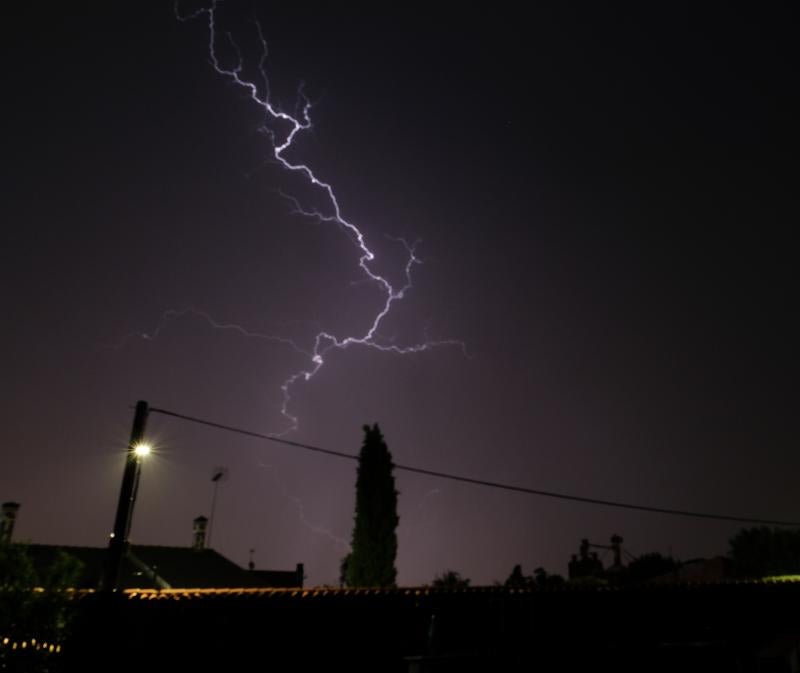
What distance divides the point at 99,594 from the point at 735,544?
34619mm

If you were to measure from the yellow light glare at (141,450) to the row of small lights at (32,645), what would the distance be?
2.81m

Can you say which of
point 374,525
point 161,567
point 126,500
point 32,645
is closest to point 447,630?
point 126,500

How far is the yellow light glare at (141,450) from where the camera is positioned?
10327 millimetres

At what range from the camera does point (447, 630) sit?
10977 mm

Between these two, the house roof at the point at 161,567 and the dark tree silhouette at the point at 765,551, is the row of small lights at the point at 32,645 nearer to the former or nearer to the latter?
the house roof at the point at 161,567

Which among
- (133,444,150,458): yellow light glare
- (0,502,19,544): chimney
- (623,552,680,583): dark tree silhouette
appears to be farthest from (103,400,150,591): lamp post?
(623,552,680,583): dark tree silhouette

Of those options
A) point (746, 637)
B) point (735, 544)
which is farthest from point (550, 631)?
point (735, 544)

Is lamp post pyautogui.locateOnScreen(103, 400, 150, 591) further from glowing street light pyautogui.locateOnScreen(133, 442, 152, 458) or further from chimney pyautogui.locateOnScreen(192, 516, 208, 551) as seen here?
chimney pyautogui.locateOnScreen(192, 516, 208, 551)

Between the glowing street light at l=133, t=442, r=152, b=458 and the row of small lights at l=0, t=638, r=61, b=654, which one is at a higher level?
the glowing street light at l=133, t=442, r=152, b=458

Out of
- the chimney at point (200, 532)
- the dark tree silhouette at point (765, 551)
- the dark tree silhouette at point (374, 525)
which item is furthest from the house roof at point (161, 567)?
the dark tree silhouette at point (765, 551)

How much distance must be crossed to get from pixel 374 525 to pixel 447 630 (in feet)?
30.0

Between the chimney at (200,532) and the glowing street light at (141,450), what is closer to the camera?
the glowing street light at (141,450)

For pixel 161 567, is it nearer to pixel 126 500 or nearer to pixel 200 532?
Answer: pixel 200 532

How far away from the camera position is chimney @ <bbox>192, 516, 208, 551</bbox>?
27.6m
